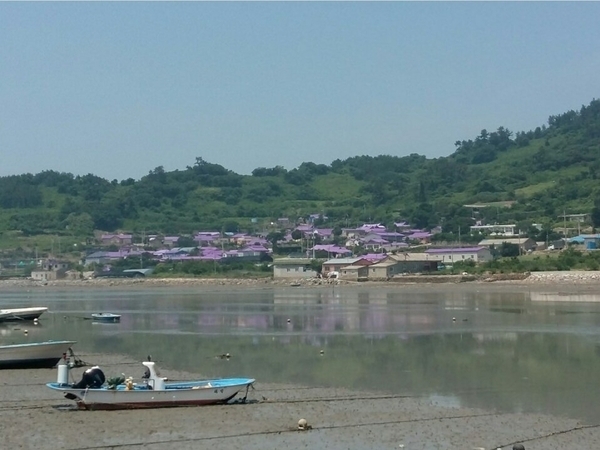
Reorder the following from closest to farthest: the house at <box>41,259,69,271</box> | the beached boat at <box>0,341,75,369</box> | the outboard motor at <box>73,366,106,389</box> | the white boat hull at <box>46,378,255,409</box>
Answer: the white boat hull at <box>46,378,255,409</box> → the outboard motor at <box>73,366,106,389</box> → the beached boat at <box>0,341,75,369</box> → the house at <box>41,259,69,271</box>

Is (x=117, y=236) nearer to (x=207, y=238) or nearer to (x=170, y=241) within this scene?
(x=170, y=241)

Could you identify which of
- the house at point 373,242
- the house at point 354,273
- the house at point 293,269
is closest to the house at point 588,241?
the house at point 354,273

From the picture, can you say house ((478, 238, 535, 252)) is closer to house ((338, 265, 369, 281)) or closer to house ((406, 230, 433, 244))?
house ((338, 265, 369, 281))

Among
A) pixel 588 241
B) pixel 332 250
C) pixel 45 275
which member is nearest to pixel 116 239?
pixel 45 275

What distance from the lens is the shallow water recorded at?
74.1ft

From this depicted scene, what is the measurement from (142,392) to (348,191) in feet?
508

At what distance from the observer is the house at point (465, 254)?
9206 cm

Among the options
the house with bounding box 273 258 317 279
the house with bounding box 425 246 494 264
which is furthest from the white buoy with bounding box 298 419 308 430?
the house with bounding box 273 258 317 279

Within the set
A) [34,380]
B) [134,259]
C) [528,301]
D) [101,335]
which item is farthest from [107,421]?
[134,259]

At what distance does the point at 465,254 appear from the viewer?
303 ft

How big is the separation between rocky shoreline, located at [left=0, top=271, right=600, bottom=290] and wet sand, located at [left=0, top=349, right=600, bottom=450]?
54.2 m

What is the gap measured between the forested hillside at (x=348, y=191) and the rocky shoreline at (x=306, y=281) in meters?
29.0

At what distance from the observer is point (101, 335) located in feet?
127

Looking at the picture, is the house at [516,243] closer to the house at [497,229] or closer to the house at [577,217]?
the house at [497,229]
